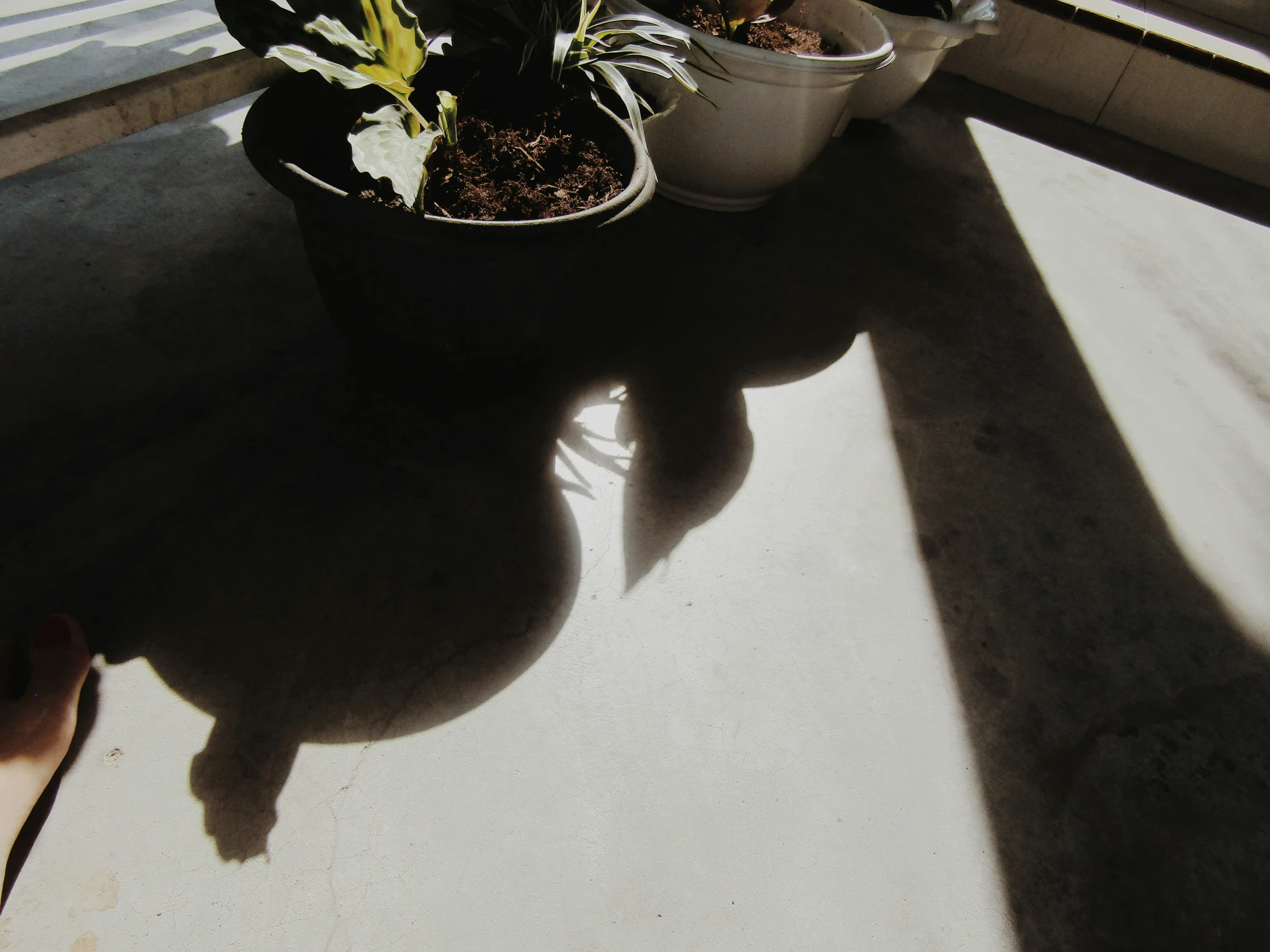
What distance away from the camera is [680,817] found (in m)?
0.98

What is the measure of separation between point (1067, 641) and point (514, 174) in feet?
3.91

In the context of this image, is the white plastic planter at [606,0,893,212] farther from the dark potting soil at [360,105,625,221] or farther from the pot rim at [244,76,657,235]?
the pot rim at [244,76,657,235]

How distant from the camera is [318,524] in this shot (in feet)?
3.84

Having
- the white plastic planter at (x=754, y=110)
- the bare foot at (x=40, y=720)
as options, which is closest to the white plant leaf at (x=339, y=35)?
the white plastic planter at (x=754, y=110)

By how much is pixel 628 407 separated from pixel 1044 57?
2.53 m

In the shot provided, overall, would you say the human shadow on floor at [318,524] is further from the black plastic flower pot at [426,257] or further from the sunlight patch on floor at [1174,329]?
the sunlight patch on floor at [1174,329]

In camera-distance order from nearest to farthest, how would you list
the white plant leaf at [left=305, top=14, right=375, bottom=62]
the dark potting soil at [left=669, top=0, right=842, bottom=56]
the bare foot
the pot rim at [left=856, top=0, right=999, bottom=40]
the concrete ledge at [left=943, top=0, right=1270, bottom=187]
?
the bare foot
the white plant leaf at [left=305, top=14, right=375, bottom=62]
the dark potting soil at [left=669, top=0, right=842, bottom=56]
the pot rim at [left=856, top=0, right=999, bottom=40]
the concrete ledge at [left=943, top=0, right=1270, bottom=187]

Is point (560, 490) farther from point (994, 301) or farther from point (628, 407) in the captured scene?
point (994, 301)

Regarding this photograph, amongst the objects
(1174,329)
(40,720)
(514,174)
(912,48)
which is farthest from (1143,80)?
(40,720)

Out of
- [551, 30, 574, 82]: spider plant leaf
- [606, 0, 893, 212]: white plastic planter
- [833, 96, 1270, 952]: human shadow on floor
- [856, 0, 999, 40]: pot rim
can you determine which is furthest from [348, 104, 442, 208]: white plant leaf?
[856, 0, 999, 40]: pot rim

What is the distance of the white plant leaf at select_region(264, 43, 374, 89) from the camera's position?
36.4 inches

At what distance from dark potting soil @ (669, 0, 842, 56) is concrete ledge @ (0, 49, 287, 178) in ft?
3.24

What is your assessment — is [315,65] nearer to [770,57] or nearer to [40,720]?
[40,720]

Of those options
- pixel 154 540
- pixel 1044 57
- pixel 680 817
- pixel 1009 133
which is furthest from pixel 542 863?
pixel 1044 57
